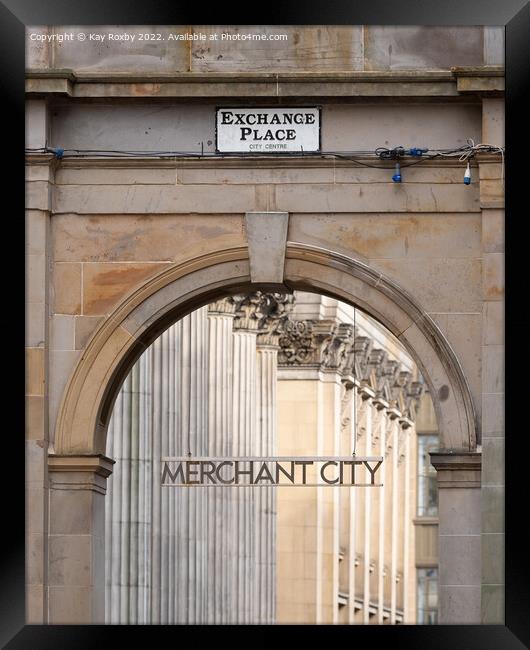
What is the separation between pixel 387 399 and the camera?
77062mm

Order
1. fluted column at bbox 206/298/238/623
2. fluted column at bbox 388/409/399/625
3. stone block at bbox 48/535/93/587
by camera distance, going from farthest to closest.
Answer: fluted column at bbox 388/409/399/625, fluted column at bbox 206/298/238/623, stone block at bbox 48/535/93/587

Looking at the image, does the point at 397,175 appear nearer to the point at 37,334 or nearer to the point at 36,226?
the point at 36,226

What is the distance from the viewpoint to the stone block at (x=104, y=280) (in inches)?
1264

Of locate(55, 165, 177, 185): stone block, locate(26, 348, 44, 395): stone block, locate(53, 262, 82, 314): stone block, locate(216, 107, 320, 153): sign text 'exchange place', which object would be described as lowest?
locate(26, 348, 44, 395): stone block

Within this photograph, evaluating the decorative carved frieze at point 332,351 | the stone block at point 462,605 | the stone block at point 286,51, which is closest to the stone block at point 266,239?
the stone block at point 286,51

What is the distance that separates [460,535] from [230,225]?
410 cm

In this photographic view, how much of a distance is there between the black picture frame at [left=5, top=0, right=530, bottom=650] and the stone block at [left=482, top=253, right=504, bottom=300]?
10.8ft

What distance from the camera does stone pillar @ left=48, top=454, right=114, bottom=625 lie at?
31812 mm

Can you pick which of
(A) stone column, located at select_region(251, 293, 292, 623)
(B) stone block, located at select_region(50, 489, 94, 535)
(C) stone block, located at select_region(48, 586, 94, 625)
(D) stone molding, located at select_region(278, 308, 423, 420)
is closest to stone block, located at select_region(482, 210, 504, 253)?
(B) stone block, located at select_region(50, 489, 94, 535)

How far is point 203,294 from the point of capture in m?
32.2

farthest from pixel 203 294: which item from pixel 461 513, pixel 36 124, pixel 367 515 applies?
pixel 367 515

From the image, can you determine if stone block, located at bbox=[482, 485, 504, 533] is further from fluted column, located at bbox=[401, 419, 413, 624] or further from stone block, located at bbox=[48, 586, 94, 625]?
fluted column, located at bbox=[401, 419, 413, 624]
